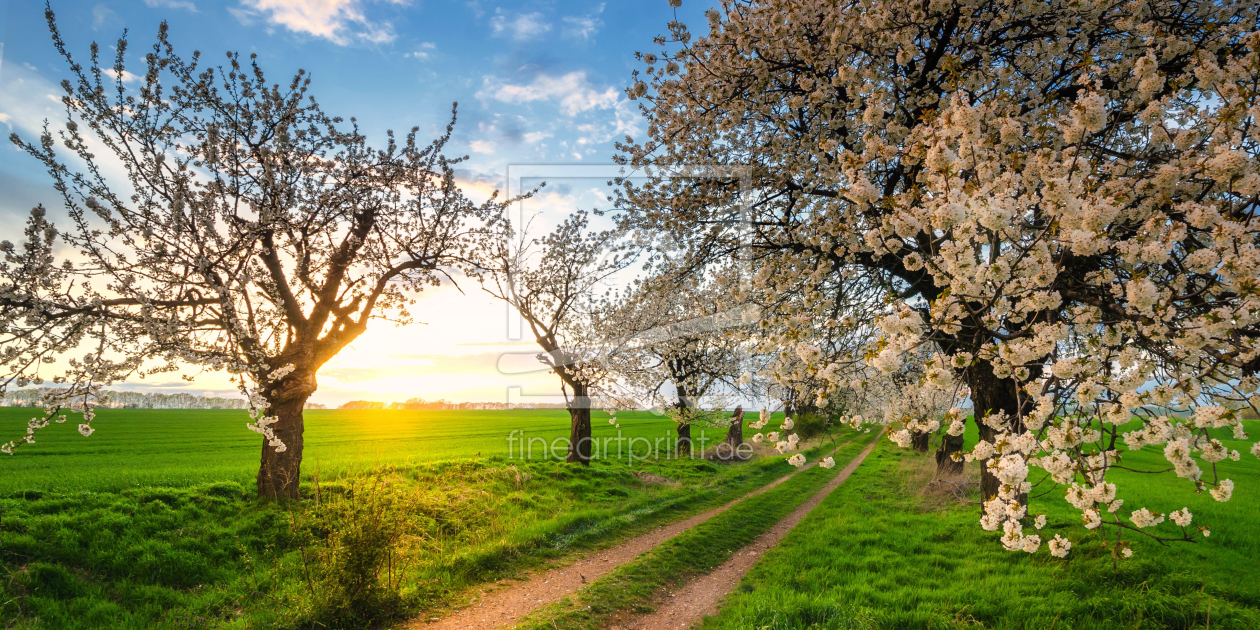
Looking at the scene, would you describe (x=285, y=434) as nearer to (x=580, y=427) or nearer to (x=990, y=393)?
(x=580, y=427)

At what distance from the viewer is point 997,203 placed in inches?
152

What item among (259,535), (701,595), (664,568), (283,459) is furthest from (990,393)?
(283,459)

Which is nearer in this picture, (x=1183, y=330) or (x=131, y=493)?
(x=1183, y=330)

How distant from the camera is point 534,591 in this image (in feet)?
26.4

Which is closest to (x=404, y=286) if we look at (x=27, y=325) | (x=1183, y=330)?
(x=27, y=325)

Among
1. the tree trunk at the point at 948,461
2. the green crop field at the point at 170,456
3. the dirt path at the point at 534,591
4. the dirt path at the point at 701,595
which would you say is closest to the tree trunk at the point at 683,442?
the green crop field at the point at 170,456

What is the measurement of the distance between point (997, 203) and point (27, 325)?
1211cm

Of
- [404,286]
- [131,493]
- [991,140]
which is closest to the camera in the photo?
[991,140]

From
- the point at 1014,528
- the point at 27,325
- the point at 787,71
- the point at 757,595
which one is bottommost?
the point at 757,595

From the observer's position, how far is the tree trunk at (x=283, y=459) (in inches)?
426

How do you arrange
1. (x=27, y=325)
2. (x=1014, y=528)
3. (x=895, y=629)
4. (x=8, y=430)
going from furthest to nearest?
(x=8, y=430), (x=27, y=325), (x=895, y=629), (x=1014, y=528)

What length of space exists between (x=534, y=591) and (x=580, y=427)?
10.6 meters

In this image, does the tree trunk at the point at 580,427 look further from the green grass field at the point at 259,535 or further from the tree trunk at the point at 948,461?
the tree trunk at the point at 948,461

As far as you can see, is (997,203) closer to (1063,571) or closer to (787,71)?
(787,71)
